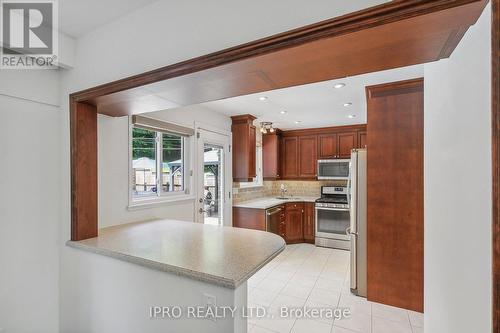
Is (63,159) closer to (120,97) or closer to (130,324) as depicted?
(120,97)

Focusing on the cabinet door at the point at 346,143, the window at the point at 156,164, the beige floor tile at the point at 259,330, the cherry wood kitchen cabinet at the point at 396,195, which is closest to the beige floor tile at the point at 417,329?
the cherry wood kitchen cabinet at the point at 396,195

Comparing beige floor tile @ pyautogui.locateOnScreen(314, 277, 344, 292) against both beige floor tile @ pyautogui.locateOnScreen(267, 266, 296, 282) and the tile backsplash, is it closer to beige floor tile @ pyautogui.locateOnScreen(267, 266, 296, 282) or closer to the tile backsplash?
beige floor tile @ pyautogui.locateOnScreen(267, 266, 296, 282)

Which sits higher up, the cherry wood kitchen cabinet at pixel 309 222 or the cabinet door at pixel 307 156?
the cabinet door at pixel 307 156

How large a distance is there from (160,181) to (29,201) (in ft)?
4.01

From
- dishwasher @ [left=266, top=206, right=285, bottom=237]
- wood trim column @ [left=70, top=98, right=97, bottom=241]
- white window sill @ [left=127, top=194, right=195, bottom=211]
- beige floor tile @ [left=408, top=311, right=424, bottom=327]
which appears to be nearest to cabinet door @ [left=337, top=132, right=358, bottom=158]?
dishwasher @ [left=266, top=206, right=285, bottom=237]

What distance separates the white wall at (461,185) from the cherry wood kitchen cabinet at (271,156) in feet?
12.7

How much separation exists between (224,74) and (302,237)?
4274 mm

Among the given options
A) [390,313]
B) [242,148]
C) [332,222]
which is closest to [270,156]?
[242,148]

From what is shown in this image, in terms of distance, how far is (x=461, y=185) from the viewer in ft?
3.16

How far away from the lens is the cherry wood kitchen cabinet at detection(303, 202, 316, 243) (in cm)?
486

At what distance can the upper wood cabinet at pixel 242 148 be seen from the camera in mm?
4105

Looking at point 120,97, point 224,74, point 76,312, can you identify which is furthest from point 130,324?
point 224,74

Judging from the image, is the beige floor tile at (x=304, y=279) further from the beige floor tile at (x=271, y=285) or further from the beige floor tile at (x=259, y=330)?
the beige floor tile at (x=259, y=330)

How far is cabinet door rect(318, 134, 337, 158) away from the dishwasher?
147 cm
